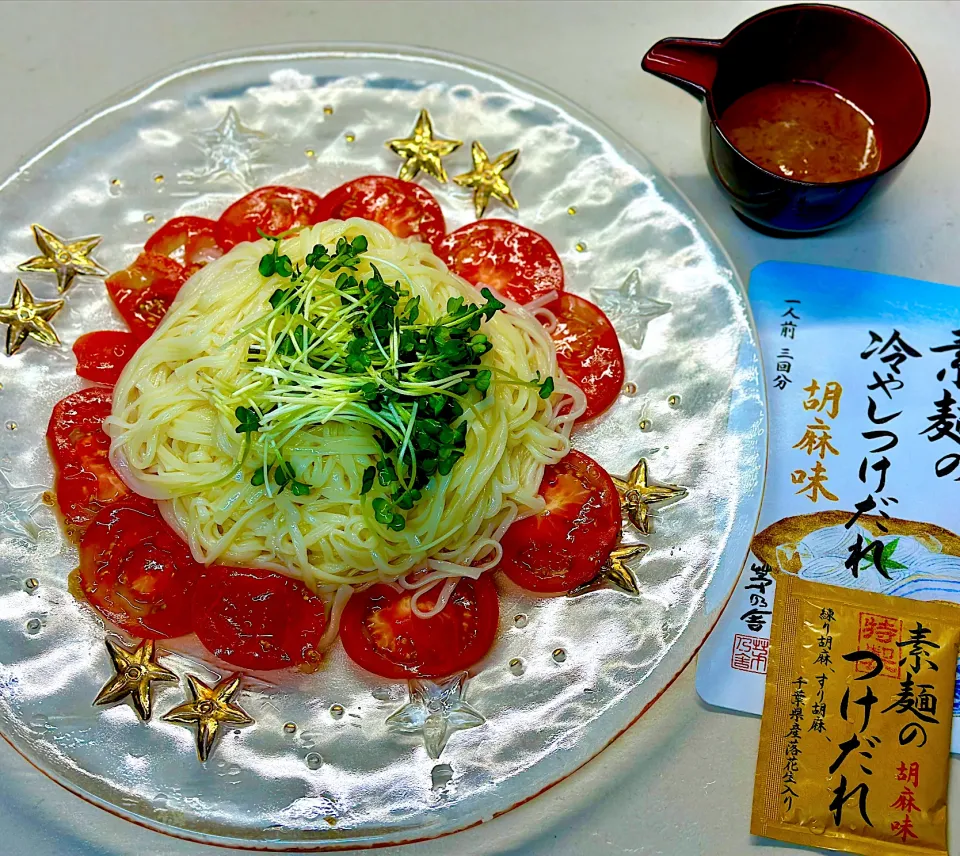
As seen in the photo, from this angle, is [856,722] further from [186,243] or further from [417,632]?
[186,243]

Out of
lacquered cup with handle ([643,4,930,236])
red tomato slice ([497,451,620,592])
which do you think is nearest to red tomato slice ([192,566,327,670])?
red tomato slice ([497,451,620,592])

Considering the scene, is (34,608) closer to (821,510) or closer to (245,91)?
(245,91)

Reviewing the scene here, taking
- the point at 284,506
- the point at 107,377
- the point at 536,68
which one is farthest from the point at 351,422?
the point at 536,68

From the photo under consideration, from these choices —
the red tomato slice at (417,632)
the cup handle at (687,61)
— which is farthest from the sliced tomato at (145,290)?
the cup handle at (687,61)

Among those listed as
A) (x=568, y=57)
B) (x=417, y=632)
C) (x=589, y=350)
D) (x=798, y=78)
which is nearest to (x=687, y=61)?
(x=798, y=78)

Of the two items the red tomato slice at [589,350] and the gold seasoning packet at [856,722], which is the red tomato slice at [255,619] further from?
the gold seasoning packet at [856,722]
